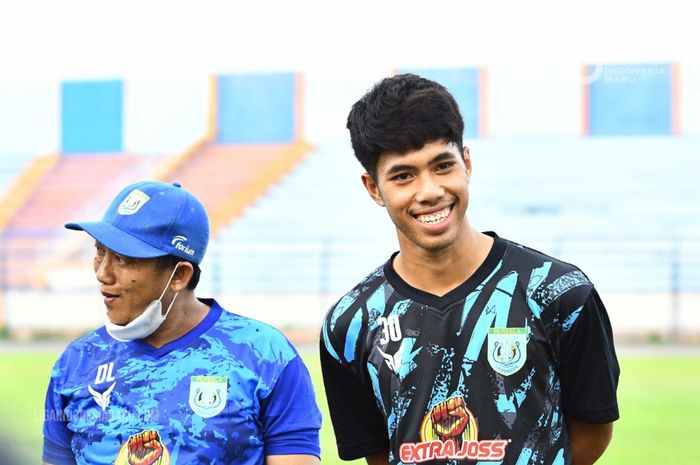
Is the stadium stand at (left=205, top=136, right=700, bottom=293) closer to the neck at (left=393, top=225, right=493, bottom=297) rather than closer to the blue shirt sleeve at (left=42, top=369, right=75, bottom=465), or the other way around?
the blue shirt sleeve at (left=42, top=369, right=75, bottom=465)

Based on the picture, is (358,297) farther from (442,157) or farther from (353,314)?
(442,157)

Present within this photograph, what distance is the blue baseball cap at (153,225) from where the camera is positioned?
6.14ft

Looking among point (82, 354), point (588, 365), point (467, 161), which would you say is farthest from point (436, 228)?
point (82, 354)

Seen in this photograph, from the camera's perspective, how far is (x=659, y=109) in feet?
38.0

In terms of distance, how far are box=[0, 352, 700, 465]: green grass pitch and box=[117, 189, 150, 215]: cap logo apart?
100 inches

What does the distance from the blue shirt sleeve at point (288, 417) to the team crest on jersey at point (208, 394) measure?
8cm

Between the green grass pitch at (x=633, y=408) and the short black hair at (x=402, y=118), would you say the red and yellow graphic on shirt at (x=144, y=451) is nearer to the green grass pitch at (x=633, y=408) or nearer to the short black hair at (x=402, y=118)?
the short black hair at (x=402, y=118)

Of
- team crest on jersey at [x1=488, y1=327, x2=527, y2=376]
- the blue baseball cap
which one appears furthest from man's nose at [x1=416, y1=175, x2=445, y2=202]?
the blue baseball cap

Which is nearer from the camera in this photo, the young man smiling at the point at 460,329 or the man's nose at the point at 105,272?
the young man smiling at the point at 460,329

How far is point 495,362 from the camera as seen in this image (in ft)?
5.62

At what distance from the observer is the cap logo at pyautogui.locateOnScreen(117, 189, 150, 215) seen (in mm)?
1919

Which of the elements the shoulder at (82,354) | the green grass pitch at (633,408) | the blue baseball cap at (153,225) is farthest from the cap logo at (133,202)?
the green grass pitch at (633,408)

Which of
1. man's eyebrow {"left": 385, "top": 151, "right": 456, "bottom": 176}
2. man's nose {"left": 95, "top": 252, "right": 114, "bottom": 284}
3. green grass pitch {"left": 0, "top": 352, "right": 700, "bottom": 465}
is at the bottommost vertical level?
green grass pitch {"left": 0, "top": 352, "right": 700, "bottom": 465}

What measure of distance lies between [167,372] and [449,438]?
0.52 m
